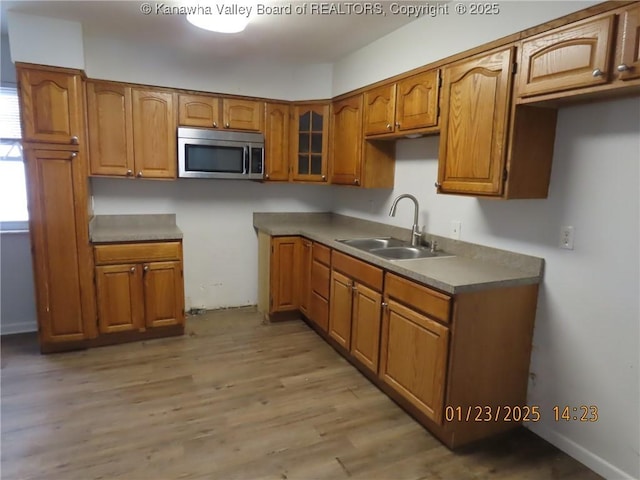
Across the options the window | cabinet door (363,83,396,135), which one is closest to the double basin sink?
cabinet door (363,83,396,135)

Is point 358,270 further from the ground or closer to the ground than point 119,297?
further from the ground

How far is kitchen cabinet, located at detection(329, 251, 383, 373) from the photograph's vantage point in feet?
8.74

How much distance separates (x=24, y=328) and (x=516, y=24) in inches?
167

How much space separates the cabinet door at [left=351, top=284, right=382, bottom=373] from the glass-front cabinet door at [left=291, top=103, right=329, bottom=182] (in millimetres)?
1485

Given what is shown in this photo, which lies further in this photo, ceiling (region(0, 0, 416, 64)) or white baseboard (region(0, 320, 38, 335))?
white baseboard (region(0, 320, 38, 335))

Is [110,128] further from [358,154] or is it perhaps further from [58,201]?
[358,154]

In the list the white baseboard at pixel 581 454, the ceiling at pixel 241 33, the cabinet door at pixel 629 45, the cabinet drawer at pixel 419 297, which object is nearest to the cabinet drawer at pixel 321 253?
the cabinet drawer at pixel 419 297

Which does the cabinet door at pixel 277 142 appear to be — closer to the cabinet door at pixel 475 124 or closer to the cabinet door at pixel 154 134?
the cabinet door at pixel 154 134

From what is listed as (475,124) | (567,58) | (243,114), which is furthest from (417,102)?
(243,114)

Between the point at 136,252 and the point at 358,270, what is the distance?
1.77m

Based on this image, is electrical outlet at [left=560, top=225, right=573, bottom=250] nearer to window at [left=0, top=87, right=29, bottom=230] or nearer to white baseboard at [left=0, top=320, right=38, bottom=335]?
window at [left=0, top=87, right=29, bottom=230]

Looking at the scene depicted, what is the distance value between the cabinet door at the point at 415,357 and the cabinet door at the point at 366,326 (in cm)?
8

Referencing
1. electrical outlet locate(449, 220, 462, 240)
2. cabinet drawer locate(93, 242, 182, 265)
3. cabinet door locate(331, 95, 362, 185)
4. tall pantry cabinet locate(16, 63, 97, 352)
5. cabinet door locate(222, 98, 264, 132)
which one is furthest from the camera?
cabinet door locate(222, 98, 264, 132)

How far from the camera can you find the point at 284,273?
380 centimetres
